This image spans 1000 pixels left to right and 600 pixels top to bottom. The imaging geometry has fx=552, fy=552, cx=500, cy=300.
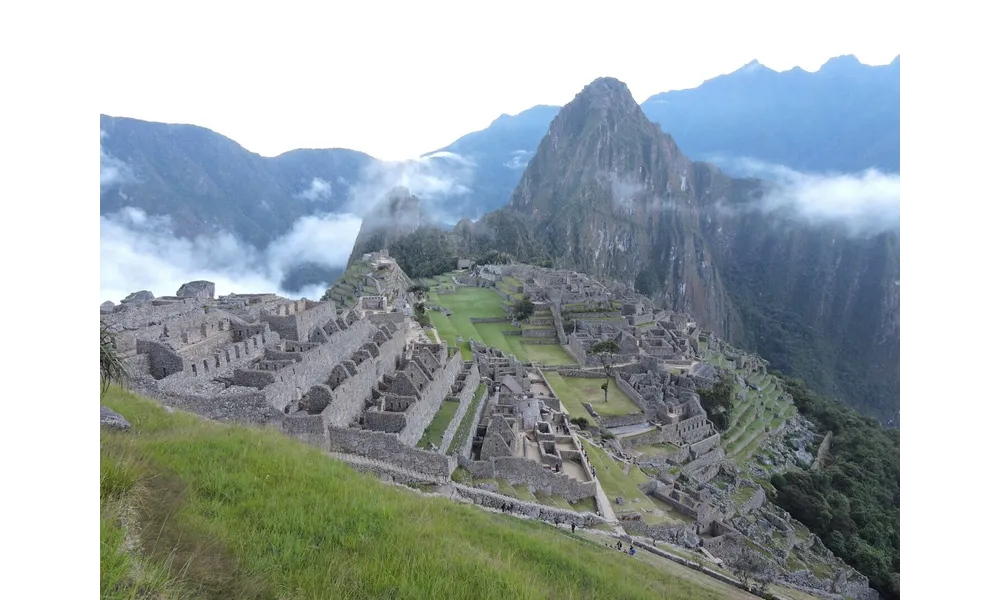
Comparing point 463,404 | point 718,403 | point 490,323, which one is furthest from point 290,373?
point 490,323

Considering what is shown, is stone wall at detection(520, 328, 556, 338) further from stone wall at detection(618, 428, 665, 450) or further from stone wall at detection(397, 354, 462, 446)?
stone wall at detection(397, 354, 462, 446)

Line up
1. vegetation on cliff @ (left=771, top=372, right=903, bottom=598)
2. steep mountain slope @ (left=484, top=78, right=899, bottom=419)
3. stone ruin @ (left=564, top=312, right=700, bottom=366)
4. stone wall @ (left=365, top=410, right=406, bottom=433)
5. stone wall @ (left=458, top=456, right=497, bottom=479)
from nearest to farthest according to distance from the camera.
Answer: stone wall @ (left=365, top=410, right=406, bottom=433) < stone wall @ (left=458, top=456, right=497, bottom=479) < vegetation on cliff @ (left=771, top=372, right=903, bottom=598) < stone ruin @ (left=564, top=312, right=700, bottom=366) < steep mountain slope @ (left=484, top=78, right=899, bottom=419)

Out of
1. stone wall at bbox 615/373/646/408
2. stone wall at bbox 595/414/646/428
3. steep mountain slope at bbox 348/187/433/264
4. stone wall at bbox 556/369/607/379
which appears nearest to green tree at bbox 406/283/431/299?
stone wall at bbox 556/369/607/379

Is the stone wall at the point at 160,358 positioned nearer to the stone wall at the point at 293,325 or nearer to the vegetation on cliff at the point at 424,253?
the stone wall at the point at 293,325

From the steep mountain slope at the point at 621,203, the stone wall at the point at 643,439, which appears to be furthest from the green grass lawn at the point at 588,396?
the steep mountain slope at the point at 621,203

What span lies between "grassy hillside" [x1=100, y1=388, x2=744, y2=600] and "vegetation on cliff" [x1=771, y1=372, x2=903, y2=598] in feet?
71.3

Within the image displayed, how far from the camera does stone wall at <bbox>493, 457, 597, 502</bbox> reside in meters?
14.6

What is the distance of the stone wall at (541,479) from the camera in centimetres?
1461

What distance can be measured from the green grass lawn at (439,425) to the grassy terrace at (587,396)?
9.28 metres

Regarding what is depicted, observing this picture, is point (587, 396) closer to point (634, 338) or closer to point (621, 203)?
point (634, 338)

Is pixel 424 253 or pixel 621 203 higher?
pixel 621 203

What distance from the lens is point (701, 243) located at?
493ft

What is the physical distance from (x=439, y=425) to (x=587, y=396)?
15.2m
